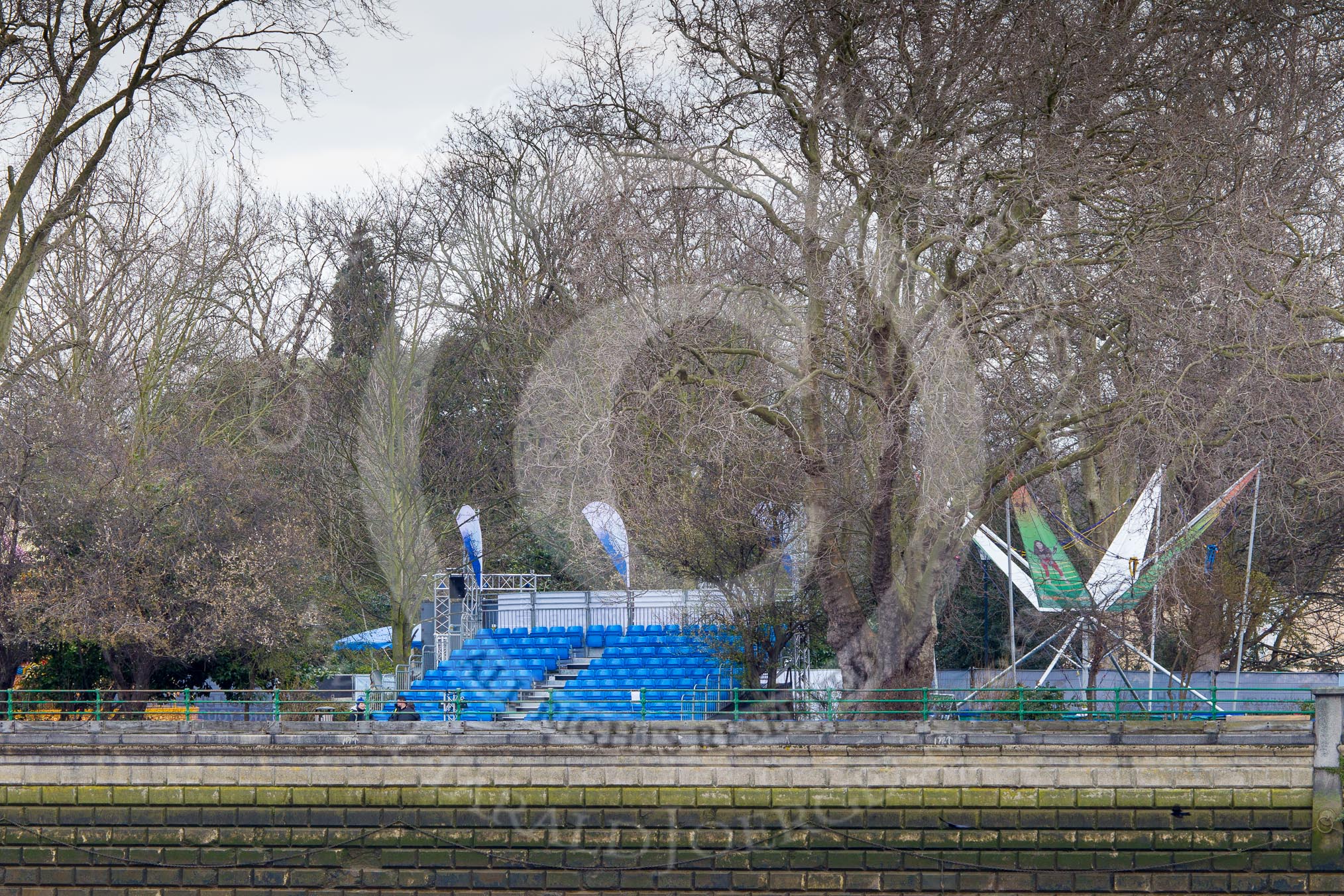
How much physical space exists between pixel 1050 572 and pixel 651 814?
7861 mm

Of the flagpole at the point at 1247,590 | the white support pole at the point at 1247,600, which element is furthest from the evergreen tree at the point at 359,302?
the flagpole at the point at 1247,590

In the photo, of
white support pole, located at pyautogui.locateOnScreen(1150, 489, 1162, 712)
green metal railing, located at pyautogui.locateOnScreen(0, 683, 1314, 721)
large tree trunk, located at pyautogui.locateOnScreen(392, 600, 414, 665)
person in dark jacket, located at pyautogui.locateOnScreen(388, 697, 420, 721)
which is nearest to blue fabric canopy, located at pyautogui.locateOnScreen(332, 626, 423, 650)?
large tree trunk, located at pyautogui.locateOnScreen(392, 600, 414, 665)

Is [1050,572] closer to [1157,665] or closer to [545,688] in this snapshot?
[1157,665]

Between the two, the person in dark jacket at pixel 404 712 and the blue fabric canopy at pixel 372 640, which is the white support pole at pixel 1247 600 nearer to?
the person in dark jacket at pixel 404 712

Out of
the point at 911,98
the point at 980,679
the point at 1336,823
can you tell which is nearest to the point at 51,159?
the point at 911,98

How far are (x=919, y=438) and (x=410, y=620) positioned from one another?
18.5m

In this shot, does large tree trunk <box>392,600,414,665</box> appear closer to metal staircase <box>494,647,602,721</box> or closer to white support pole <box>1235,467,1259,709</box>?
metal staircase <box>494,647,602,721</box>

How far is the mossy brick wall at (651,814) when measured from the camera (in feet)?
55.9

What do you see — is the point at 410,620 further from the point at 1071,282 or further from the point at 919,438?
the point at 1071,282

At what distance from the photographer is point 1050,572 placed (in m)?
20.6

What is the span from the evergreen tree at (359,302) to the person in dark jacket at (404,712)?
50.5 feet

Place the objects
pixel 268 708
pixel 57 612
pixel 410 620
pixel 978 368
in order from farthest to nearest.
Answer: pixel 410 620 → pixel 268 708 → pixel 57 612 → pixel 978 368

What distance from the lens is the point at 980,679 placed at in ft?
82.2

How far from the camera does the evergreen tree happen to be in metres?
35.6
